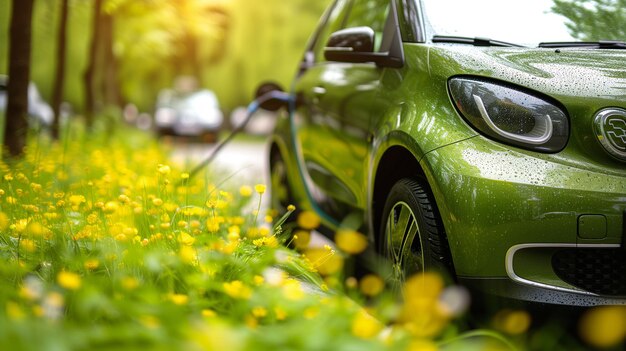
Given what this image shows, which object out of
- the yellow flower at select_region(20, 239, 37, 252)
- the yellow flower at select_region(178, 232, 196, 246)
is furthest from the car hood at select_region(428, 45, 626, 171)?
the yellow flower at select_region(20, 239, 37, 252)

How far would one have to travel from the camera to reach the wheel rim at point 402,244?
354cm

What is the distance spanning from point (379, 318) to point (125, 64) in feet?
103

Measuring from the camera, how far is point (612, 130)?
3242 mm

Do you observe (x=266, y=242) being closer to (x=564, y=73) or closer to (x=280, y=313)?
(x=280, y=313)

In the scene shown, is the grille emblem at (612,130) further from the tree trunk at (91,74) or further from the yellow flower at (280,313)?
the tree trunk at (91,74)

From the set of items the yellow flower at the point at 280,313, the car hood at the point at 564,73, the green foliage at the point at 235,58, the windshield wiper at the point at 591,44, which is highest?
the windshield wiper at the point at 591,44

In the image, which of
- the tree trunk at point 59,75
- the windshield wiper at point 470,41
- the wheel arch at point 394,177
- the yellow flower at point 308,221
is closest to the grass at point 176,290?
the yellow flower at point 308,221

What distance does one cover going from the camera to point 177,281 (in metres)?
3.03

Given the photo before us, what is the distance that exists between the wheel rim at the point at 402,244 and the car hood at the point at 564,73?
21.9 inches

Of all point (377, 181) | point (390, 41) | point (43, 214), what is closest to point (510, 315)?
point (377, 181)

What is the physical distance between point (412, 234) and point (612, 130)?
0.83m

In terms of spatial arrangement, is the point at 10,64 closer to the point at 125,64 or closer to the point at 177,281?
the point at 177,281

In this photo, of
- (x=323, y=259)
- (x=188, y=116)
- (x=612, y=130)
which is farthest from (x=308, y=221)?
(x=188, y=116)

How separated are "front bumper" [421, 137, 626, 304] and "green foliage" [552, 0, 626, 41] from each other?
0.96 m
